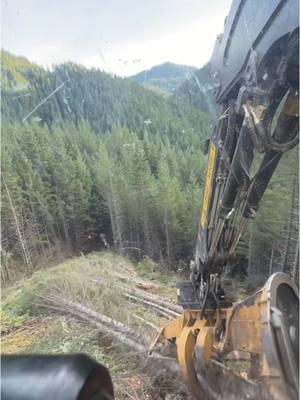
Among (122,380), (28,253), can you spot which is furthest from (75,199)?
(122,380)

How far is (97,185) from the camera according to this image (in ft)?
72.3

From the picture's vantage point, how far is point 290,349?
1.93 m

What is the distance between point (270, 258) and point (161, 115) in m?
16.4

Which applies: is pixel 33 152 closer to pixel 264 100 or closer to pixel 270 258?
pixel 270 258

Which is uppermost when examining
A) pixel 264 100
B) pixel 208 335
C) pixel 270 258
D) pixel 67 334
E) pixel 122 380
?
pixel 264 100

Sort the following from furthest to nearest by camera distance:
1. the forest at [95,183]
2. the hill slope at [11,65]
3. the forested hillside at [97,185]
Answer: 1. the forested hillside at [97,185]
2. the forest at [95,183]
3. the hill slope at [11,65]

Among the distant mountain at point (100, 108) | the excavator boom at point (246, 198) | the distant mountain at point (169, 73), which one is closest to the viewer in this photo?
the excavator boom at point (246, 198)

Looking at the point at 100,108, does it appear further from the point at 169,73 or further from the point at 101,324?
the point at 101,324

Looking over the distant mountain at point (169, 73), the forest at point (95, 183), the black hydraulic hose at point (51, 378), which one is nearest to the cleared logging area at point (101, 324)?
the distant mountain at point (169, 73)

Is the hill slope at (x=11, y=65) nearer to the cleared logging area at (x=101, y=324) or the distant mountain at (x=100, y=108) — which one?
the cleared logging area at (x=101, y=324)

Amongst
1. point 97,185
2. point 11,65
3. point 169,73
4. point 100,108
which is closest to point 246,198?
point 11,65

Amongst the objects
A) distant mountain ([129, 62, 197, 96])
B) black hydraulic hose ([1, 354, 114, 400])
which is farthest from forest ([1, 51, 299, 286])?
black hydraulic hose ([1, 354, 114, 400])

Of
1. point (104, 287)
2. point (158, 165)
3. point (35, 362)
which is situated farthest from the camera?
point (158, 165)

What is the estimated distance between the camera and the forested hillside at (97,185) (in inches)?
656
